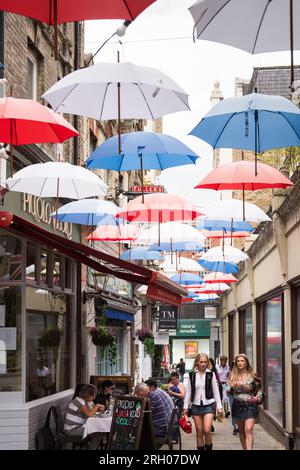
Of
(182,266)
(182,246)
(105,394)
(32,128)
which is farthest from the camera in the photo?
(182,266)

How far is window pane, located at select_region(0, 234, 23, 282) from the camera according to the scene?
12.2 meters

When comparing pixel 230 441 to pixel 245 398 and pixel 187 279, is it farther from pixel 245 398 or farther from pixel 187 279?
pixel 187 279

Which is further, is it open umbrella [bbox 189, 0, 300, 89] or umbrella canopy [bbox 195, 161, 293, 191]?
umbrella canopy [bbox 195, 161, 293, 191]

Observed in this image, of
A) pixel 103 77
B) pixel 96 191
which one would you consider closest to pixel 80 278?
pixel 96 191

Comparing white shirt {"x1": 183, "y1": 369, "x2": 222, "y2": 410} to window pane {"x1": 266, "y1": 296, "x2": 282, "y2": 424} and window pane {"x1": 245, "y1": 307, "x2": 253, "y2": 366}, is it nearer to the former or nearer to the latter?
window pane {"x1": 266, "y1": 296, "x2": 282, "y2": 424}

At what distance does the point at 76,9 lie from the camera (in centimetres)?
671

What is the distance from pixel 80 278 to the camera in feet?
58.3

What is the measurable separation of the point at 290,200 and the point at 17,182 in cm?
552

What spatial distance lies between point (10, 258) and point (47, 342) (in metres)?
2.70

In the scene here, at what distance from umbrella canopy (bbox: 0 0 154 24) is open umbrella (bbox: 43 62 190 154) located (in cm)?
244

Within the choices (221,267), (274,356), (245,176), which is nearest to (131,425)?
(245,176)

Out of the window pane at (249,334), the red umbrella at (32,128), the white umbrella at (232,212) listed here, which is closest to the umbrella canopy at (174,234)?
the white umbrella at (232,212)

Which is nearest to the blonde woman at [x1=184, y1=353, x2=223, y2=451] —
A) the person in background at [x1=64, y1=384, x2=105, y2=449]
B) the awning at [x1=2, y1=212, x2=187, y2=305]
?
the person in background at [x1=64, y1=384, x2=105, y2=449]
